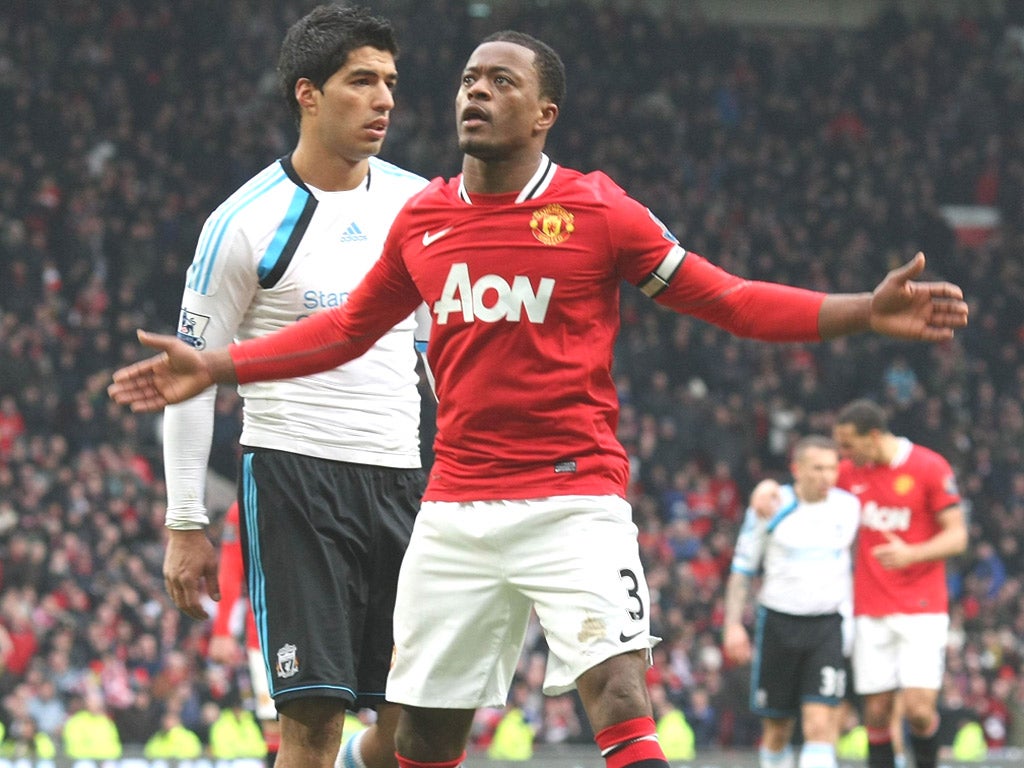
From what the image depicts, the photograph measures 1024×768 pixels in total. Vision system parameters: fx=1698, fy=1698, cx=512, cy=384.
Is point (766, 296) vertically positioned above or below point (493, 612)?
above

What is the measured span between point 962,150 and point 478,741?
15647 millimetres

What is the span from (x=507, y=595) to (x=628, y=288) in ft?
66.7

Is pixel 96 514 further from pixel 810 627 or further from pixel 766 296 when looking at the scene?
pixel 766 296

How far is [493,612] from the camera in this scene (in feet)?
13.9

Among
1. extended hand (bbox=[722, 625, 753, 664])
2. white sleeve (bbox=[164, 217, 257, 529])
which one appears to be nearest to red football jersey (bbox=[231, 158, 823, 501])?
white sleeve (bbox=[164, 217, 257, 529])

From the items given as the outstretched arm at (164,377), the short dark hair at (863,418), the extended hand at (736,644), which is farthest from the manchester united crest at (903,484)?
the outstretched arm at (164,377)

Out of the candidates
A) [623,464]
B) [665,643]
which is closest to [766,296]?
[623,464]

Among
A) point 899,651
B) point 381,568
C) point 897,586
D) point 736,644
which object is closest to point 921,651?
point 899,651

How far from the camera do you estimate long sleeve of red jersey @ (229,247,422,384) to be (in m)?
4.42

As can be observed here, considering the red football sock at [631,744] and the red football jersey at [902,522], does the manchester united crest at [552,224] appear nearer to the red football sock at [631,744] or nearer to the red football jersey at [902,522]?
the red football sock at [631,744]

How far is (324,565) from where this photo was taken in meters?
4.79

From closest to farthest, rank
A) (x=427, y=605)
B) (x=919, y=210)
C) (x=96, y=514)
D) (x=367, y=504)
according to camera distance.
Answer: (x=427, y=605) < (x=367, y=504) < (x=96, y=514) < (x=919, y=210)

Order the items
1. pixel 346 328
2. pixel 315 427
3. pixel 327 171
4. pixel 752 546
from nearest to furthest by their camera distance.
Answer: pixel 346 328
pixel 315 427
pixel 327 171
pixel 752 546

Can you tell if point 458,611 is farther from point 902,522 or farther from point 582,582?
point 902,522
